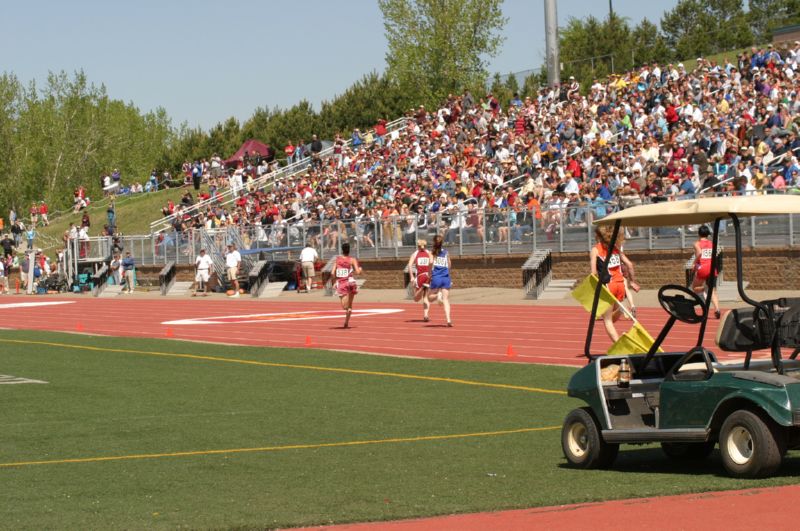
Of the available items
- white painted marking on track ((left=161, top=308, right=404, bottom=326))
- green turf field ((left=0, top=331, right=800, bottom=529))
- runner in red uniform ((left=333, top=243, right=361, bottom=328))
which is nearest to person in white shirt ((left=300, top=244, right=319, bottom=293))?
white painted marking on track ((left=161, top=308, right=404, bottom=326))

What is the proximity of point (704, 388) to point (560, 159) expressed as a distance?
3197 centimetres

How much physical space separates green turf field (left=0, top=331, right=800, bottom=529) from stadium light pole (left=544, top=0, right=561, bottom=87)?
3278 cm

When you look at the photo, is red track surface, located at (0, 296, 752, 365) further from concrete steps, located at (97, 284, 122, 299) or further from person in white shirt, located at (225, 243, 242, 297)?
concrete steps, located at (97, 284, 122, 299)

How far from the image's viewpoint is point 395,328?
A: 28.4 metres

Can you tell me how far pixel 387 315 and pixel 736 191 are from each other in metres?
8.57

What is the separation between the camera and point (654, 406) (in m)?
10.2

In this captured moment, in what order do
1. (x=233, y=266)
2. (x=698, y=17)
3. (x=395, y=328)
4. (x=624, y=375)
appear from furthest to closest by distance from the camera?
1. (x=698, y=17)
2. (x=233, y=266)
3. (x=395, y=328)
4. (x=624, y=375)

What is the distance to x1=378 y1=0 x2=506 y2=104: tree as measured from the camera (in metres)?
85.1

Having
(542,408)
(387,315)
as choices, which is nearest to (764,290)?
(387,315)

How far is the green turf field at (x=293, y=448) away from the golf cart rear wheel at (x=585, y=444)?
0.16m

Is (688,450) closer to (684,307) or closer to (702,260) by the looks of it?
(684,307)

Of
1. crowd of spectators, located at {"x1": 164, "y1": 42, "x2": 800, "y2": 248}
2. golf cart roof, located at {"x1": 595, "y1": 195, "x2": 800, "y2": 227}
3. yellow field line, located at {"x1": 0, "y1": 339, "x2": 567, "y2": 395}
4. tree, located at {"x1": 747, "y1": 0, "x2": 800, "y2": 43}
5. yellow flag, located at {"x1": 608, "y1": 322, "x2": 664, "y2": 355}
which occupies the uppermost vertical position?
tree, located at {"x1": 747, "y1": 0, "x2": 800, "y2": 43}

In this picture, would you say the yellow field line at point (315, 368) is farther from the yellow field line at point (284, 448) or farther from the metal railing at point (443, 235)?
the metal railing at point (443, 235)

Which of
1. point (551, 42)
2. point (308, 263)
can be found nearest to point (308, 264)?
point (308, 263)
